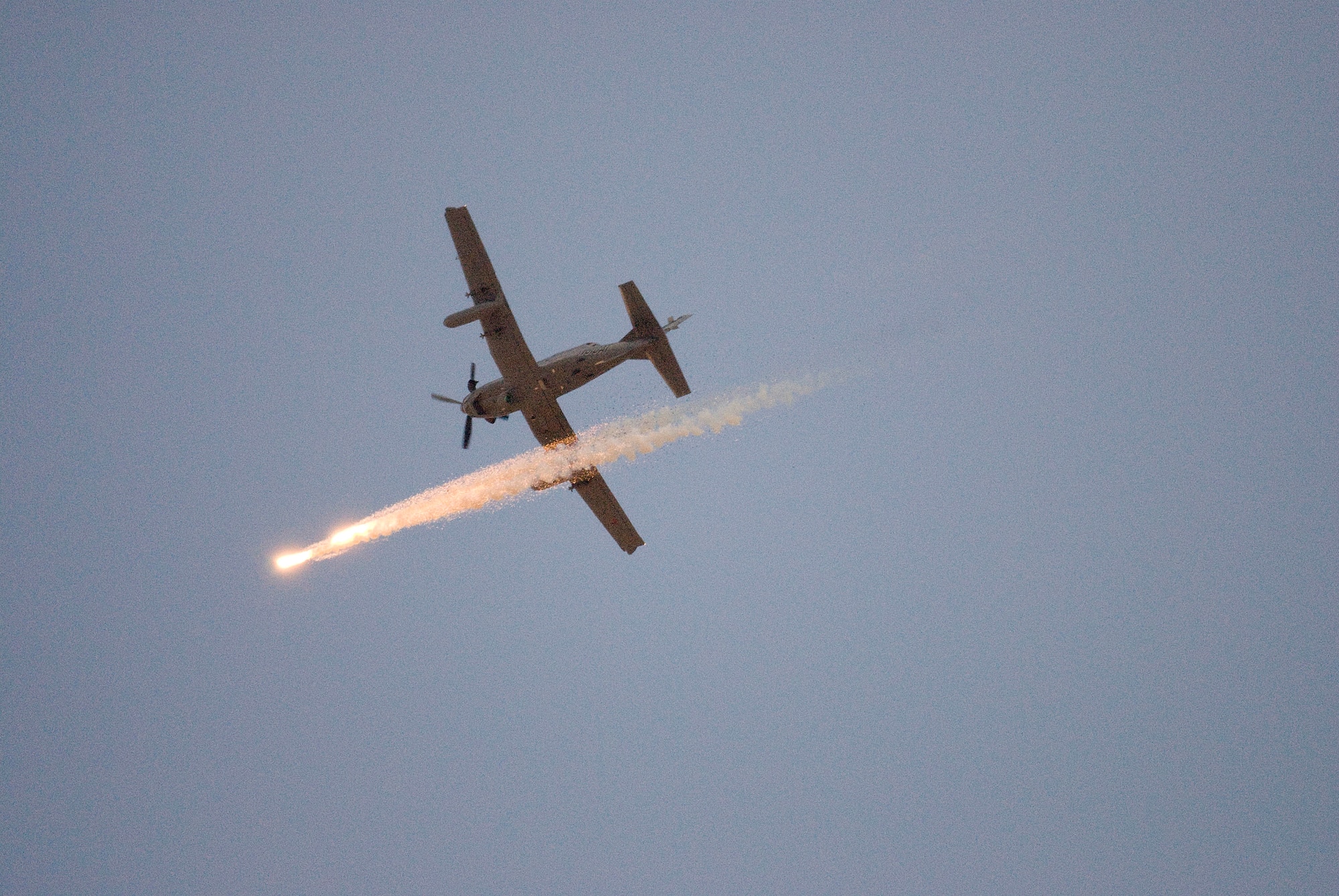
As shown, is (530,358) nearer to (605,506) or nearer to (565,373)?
(565,373)

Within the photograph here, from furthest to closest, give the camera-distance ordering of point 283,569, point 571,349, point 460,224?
point 283,569
point 571,349
point 460,224

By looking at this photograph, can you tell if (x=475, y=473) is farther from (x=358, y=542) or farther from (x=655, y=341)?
(x=655, y=341)

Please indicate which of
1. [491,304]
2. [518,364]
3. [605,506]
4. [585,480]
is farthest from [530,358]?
[605,506]

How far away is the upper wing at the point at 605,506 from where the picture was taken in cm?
3678

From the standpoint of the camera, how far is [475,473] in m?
37.5

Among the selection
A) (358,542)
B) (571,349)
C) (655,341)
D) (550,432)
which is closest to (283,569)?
(358,542)

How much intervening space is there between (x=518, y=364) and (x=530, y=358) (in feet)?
1.43

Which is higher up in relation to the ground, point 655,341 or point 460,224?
point 460,224

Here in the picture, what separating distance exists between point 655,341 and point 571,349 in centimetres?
267

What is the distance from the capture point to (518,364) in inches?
1316

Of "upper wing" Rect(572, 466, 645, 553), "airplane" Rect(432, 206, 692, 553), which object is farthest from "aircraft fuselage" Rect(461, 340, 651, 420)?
"upper wing" Rect(572, 466, 645, 553)

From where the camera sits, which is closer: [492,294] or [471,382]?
[492,294]

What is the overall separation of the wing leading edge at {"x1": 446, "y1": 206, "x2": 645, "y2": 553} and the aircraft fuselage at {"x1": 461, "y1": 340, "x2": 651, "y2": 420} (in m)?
0.30

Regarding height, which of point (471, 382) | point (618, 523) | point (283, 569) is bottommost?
point (618, 523)
